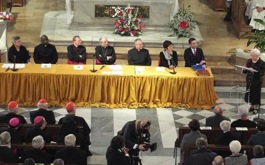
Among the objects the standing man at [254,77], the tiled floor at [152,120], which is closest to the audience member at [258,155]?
the tiled floor at [152,120]

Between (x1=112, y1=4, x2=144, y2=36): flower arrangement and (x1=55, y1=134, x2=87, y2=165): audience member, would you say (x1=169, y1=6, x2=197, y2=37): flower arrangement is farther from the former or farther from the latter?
(x1=55, y1=134, x2=87, y2=165): audience member

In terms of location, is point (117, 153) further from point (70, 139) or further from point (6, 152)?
point (6, 152)

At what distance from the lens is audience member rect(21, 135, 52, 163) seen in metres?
11.1

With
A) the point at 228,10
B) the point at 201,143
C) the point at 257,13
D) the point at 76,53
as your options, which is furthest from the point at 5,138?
the point at 228,10

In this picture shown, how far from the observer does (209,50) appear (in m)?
18.8

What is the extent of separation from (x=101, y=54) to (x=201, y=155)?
5.84 metres

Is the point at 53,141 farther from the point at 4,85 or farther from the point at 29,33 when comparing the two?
the point at 29,33

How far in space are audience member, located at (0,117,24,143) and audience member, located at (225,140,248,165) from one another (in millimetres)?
3402

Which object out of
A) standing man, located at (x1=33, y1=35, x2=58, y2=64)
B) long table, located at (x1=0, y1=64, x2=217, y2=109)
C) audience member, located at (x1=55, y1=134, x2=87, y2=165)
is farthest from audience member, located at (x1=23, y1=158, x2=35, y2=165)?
standing man, located at (x1=33, y1=35, x2=58, y2=64)

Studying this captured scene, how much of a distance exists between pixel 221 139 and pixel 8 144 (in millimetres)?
3486

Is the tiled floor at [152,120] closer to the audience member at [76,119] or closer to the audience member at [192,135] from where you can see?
the audience member at [76,119]

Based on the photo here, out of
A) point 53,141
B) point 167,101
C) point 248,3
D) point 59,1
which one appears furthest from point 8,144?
point 59,1

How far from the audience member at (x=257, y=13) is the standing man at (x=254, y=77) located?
3.96 meters

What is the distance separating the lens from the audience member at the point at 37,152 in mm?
11086
